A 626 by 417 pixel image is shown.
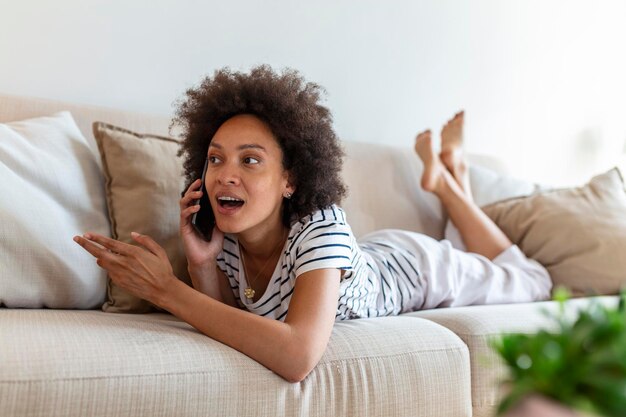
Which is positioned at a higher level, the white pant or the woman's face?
the woman's face

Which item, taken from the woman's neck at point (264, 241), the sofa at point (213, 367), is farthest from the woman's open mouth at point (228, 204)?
the sofa at point (213, 367)

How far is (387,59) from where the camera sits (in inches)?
104

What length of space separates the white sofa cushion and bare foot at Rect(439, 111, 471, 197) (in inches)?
49.0

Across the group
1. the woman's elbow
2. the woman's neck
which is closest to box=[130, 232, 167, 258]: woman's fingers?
the woman's neck

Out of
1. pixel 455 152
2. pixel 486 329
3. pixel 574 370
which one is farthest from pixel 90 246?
pixel 455 152

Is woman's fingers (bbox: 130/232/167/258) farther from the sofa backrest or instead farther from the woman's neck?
the sofa backrest

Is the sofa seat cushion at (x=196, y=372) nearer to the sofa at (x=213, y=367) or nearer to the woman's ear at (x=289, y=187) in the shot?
the sofa at (x=213, y=367)

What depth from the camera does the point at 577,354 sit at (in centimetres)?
53

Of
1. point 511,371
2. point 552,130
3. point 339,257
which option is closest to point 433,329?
point 339,257

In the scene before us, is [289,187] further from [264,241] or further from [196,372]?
[196,372]

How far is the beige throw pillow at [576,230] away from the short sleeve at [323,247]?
96 centimetres

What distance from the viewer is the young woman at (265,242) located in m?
1.25

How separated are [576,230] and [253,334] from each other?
135cm

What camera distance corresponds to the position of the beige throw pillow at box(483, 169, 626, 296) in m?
2.07
